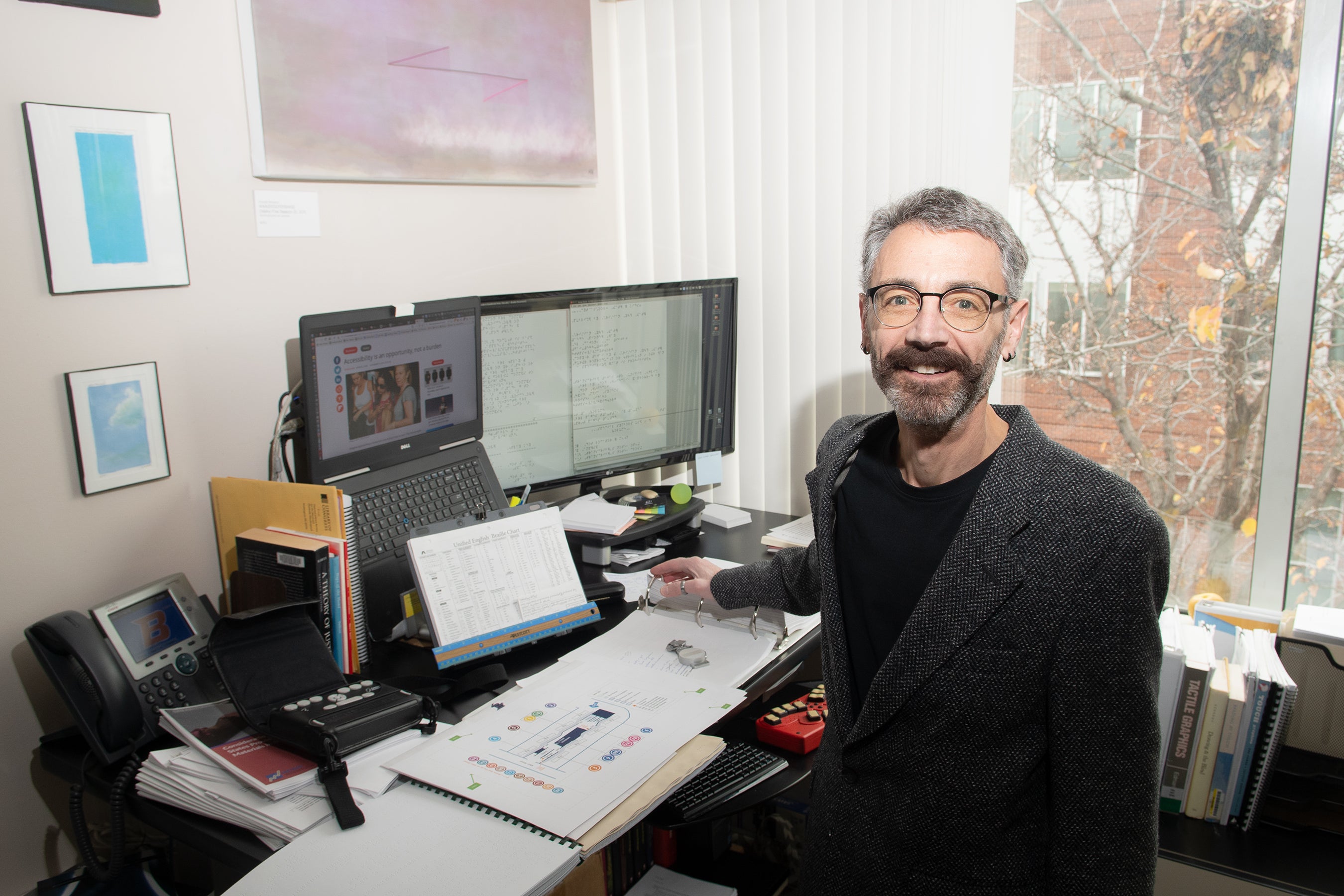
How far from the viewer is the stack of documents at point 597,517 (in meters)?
1.91

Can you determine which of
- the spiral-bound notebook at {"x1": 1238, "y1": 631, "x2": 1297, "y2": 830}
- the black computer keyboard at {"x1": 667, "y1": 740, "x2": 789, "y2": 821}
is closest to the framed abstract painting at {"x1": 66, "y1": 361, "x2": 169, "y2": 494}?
the black computer keyboard at {"x1": 667, "y1": 740, "x2": 789, "y2": 821}

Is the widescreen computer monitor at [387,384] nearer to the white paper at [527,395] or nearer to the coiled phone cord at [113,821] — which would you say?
the white paper at [527,395]

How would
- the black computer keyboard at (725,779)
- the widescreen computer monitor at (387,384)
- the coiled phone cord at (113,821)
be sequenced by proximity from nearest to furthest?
1. the coiled phone cord at (113,821)
2. the black computer keyboard at (725,779)
3. the widescreen computer monitor at (387,384)

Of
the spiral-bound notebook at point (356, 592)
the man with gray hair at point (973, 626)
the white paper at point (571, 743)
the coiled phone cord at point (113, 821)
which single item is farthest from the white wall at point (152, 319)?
the man with gray hair at point (973, 626)

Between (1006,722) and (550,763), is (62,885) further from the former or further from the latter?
(1006,722)

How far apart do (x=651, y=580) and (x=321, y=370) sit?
2.23 feet

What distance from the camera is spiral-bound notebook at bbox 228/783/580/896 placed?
93 cm

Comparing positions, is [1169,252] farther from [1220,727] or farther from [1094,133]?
[1220,727]

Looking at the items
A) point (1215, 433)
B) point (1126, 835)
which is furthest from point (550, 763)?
point (1215, 433)

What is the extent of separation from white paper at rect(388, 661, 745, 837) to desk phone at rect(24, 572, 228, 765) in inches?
14.6

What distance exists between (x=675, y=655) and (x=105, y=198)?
45.5 inches

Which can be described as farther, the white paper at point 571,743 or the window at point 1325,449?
the window at point 1325,449

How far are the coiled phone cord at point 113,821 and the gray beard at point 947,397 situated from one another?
3.65 feet

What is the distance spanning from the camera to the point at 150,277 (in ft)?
4.95
